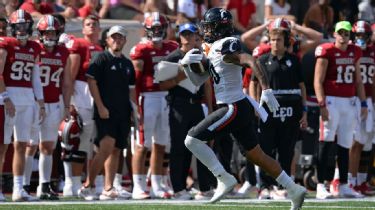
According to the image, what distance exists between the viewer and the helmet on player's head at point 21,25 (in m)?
13.6

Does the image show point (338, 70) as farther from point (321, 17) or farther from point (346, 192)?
point (321, 17)

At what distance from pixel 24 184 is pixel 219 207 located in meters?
2.96

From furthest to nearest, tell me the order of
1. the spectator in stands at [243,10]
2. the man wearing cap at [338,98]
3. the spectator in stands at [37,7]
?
the spectator in stands at [243,10]
the spectator in stands at [37,7]
the man wearing cap at [338,98]

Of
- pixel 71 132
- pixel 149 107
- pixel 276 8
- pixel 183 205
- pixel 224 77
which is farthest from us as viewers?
pixel 276 8

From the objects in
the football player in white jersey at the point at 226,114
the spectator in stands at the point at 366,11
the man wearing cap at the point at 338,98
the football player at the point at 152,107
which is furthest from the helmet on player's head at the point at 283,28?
the spectator in stands at the point at 366,11

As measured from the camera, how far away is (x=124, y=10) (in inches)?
706

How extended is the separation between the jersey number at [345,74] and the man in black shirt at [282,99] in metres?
0.74

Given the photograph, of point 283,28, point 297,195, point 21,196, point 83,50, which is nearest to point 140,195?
point 21,196

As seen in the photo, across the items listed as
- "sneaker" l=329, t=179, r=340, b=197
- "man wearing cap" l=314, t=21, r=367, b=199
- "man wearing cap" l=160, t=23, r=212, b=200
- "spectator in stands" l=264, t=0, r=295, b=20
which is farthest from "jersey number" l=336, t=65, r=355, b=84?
"spectator in stands" l=264, t=0, r=295, b=20

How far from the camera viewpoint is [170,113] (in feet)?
46.6

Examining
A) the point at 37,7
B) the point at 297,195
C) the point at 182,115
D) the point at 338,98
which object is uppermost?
the point at 37,7

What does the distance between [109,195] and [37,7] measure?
3375mm

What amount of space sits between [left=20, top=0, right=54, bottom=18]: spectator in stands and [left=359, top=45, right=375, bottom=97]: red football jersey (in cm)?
418

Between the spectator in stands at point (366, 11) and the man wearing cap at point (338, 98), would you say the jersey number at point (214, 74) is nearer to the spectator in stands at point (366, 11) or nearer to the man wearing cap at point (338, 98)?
the man wearing cap at point (338, 98)
